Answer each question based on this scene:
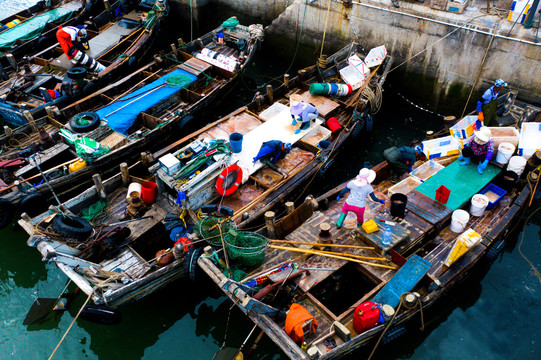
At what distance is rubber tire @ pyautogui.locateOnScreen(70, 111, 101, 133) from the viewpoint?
537 inches

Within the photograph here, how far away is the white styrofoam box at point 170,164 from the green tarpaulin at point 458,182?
264 inches

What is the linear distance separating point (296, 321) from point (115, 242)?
17.3 ft

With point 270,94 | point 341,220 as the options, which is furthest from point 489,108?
point 270,94

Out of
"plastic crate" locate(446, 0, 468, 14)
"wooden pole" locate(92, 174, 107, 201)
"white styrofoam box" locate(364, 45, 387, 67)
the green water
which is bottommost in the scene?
the green water

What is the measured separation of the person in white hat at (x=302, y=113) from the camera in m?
12.9

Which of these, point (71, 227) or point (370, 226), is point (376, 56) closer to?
point (370, 226)

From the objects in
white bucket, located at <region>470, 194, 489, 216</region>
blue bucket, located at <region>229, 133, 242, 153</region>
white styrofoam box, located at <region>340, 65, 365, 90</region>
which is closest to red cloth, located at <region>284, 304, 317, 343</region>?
blue bucket, located at <region>229, 133, 242, 153</region>

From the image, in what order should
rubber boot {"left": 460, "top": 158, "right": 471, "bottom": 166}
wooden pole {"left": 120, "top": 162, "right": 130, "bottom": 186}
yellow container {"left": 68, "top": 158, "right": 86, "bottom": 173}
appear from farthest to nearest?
yellow container {"left": 68, "top": 158, "right": 86, "bottom": 173}, rubber boot {"left": 460, "top": 158, "right": 471, "bottom": 166}, wooden pole {"left": 120, "top": 162, "right": 130, "bottom": 186}

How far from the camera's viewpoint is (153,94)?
15.3 metres

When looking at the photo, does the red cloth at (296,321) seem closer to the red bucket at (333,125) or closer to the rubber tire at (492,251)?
the rubber tire at (492,251)

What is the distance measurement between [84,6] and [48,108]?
374 inches

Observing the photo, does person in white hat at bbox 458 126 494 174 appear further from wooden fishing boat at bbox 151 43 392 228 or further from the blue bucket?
the blue bucket

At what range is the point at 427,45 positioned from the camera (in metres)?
16.0

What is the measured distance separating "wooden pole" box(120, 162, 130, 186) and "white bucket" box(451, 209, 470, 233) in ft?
30.0
